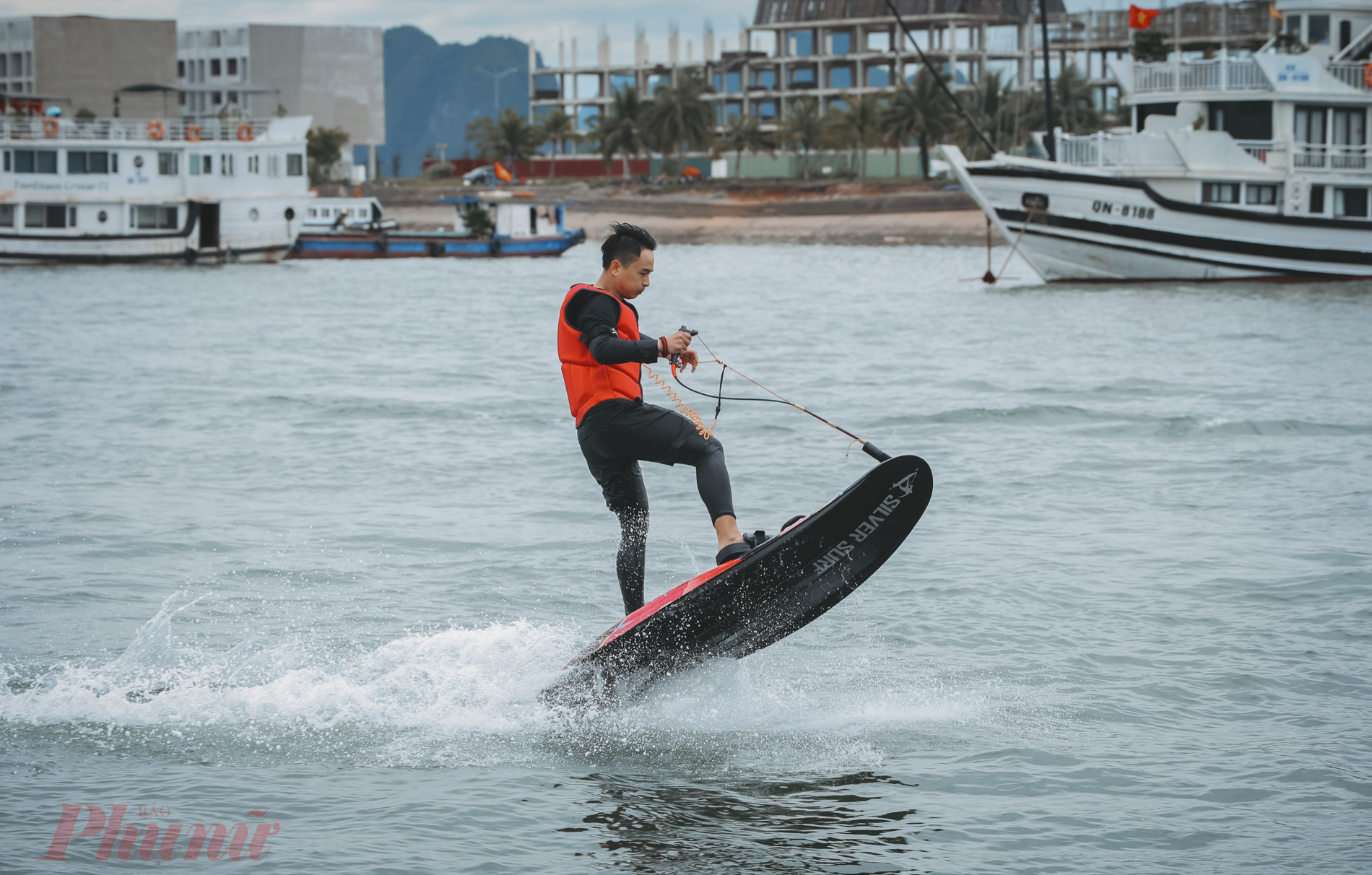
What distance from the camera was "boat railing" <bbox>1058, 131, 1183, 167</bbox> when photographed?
122ft

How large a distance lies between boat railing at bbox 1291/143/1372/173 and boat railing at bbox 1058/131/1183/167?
2863 millimetres

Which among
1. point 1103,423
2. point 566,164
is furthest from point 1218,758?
point 566,164

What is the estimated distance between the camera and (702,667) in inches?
281

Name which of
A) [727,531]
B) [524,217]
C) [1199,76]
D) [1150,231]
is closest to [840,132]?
[524,217]

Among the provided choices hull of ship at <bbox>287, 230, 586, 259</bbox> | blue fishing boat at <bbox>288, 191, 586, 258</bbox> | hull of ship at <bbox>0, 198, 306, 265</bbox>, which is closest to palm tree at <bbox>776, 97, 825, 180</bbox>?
blue fishing boat at <bbox>288, 191, 586, 258</bbox>

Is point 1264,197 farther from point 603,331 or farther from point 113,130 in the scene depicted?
point 113,130

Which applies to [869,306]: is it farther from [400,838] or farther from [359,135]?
[359,135]

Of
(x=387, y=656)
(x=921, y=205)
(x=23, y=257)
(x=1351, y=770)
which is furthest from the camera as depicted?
(x=921, y=205)

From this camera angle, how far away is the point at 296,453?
621 inches

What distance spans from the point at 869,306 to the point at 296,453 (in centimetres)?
2316

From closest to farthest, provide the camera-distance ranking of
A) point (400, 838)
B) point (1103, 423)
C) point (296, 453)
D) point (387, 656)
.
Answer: point (400, 838) → point (387, 656) → point (296, 453) → point (1103, 423)

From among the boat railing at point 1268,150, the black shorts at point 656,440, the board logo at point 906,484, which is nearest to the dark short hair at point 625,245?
the black shorts at point 656,440

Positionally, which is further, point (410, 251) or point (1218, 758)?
point (410, 251)

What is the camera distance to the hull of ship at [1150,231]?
37000 millimetres
